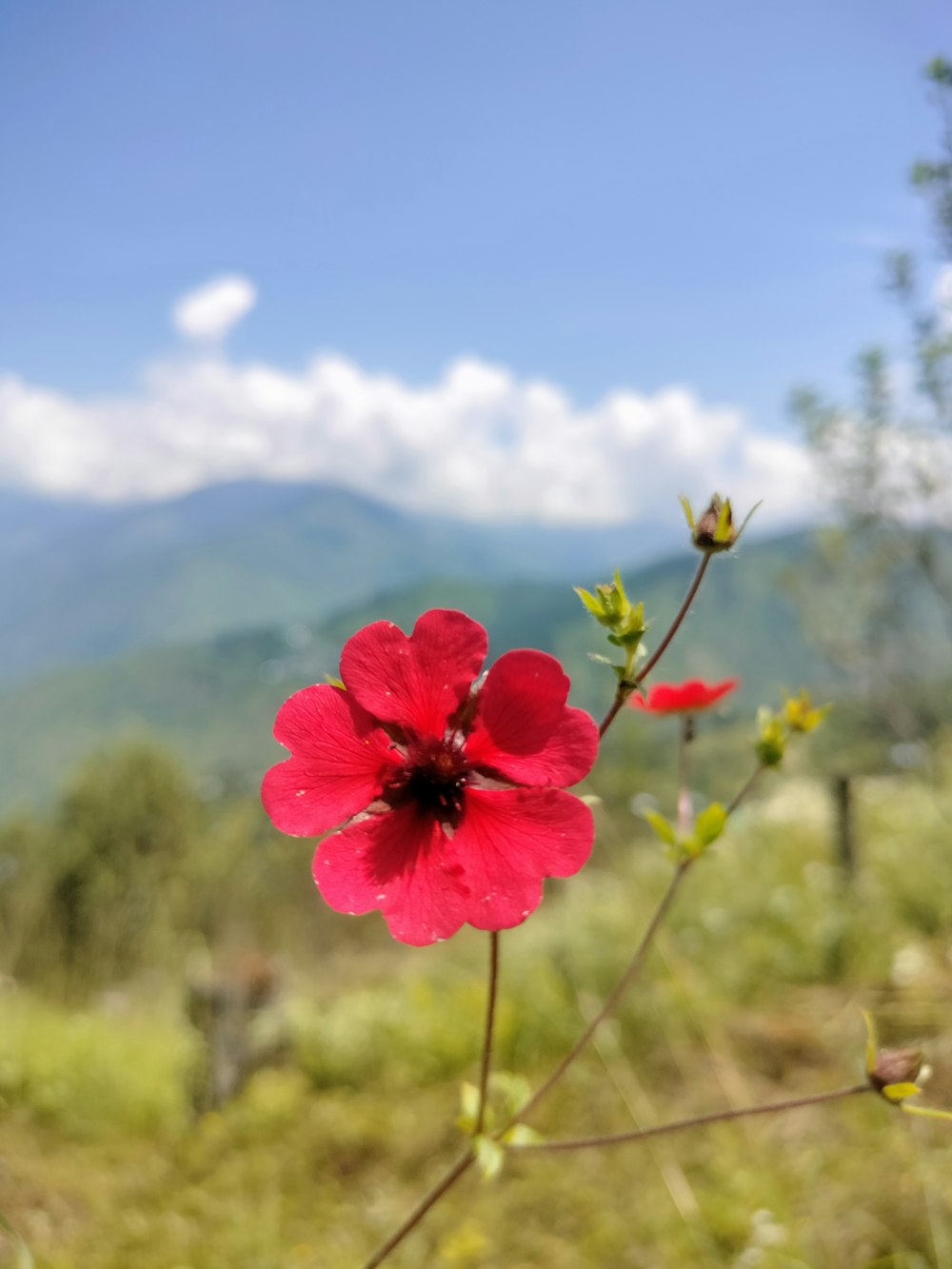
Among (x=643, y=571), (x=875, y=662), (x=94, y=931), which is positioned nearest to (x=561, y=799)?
(x=94, y=931)

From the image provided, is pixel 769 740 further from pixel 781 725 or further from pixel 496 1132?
pixel 496 1132

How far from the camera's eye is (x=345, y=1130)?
2.86 metres

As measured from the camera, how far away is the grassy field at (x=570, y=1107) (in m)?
2.14

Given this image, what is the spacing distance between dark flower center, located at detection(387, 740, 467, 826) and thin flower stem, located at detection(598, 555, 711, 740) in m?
0.14

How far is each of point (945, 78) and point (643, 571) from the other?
199378mm

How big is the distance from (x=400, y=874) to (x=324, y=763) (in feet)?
0.37

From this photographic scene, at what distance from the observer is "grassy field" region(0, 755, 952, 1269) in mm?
2141

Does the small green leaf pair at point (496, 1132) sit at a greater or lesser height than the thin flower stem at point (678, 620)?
lesser

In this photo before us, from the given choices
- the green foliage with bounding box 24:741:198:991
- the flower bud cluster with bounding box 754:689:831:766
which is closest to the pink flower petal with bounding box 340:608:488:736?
the flower bud cluster with bounding box 754:689:831:766

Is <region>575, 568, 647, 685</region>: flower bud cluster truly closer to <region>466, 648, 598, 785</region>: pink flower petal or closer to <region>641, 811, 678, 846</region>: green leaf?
<region>466, 648, 598, 785</region>: pink flower petal

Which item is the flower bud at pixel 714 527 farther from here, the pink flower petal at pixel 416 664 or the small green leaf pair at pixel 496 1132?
the small green leaf pair at pixel 496 1132

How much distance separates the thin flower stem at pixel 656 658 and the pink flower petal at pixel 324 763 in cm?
19

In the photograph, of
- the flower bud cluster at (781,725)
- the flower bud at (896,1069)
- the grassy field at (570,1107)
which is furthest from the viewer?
the grassy field at (570,1107)

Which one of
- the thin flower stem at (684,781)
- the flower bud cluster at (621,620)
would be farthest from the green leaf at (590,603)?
the thin flower stem at (684,781)
